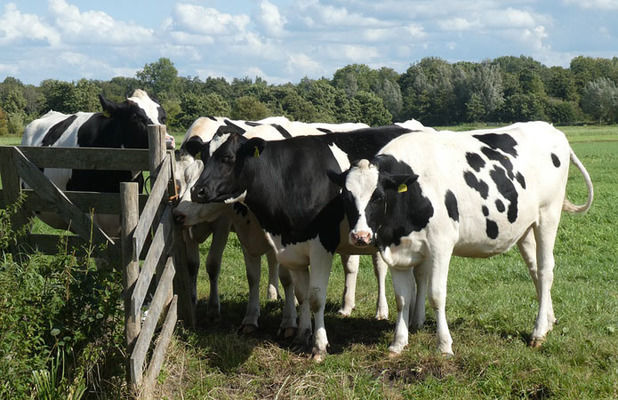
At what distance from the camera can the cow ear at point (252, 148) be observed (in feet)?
25.0

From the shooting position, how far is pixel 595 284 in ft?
36.0

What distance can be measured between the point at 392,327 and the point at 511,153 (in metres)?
2.54

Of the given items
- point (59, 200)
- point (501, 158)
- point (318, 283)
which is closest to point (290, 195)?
point (318, 283)

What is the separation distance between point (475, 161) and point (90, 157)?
4.16 meters

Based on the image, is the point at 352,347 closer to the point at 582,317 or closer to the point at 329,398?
the point at 329,398

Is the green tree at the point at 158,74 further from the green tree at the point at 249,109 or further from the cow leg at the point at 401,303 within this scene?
the cow leg at the point at 401,303

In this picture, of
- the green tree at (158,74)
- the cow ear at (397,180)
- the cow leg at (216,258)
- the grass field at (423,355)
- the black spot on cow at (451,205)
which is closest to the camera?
the grass field at (423,355)

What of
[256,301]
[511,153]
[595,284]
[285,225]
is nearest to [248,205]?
[285,225]

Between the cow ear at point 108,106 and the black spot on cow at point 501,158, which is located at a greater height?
the cow ear at point 108,106

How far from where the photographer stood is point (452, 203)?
741 cm

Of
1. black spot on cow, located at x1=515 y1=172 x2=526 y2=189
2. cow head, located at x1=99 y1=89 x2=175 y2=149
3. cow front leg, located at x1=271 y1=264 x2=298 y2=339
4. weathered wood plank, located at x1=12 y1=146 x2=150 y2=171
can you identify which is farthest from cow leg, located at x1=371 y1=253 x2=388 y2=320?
cow head, located at x1=99 y1=89 x2=175 y2=149

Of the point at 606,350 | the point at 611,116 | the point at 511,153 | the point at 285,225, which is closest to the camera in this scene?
the point at 606,350

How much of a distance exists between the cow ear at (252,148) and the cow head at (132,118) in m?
2.32

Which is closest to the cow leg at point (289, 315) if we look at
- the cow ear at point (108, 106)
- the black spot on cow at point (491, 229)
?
the black spot on cow at point (491, 229)
